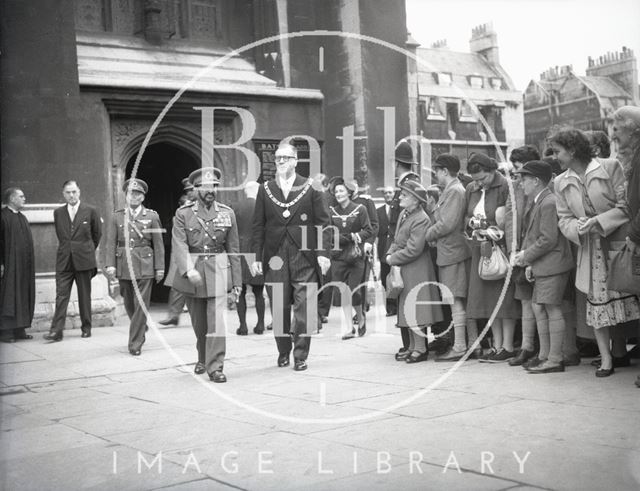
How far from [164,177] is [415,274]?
910 cm

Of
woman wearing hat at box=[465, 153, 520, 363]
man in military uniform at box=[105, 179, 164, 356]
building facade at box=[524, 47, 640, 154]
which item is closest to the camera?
woman wearing hat at box=[465, 153, 520, 363]

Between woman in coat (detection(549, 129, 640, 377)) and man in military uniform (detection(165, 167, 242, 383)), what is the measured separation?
2811 mm

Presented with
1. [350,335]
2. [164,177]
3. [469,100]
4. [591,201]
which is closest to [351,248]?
[350,335]

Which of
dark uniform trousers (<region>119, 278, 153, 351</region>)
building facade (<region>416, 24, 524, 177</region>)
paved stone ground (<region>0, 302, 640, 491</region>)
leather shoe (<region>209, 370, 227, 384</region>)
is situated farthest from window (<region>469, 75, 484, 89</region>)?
leather shoe (<region>209, 370, 227, 384</region>)

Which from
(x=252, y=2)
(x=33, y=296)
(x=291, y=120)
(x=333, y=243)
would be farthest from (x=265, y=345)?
(x=252, y=2)

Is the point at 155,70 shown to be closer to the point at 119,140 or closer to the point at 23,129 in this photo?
the point at 119,140

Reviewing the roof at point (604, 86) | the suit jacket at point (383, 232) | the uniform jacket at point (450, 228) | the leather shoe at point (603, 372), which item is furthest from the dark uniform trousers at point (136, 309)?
the roof at point (604, 86)

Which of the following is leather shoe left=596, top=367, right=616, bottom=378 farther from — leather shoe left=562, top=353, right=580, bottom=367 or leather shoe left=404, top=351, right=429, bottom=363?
leather shoe left=404, top=351, right=429, bottom=363

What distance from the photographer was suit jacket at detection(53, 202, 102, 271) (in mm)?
10562

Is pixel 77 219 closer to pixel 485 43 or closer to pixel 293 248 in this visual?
pixel 293 248

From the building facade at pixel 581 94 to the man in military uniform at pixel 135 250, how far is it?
132 feet

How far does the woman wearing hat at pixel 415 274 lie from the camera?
305 inches

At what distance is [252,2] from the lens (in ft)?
49.4

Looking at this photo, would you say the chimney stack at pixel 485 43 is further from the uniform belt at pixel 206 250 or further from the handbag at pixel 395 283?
the uniform belt at pixel 206 250
